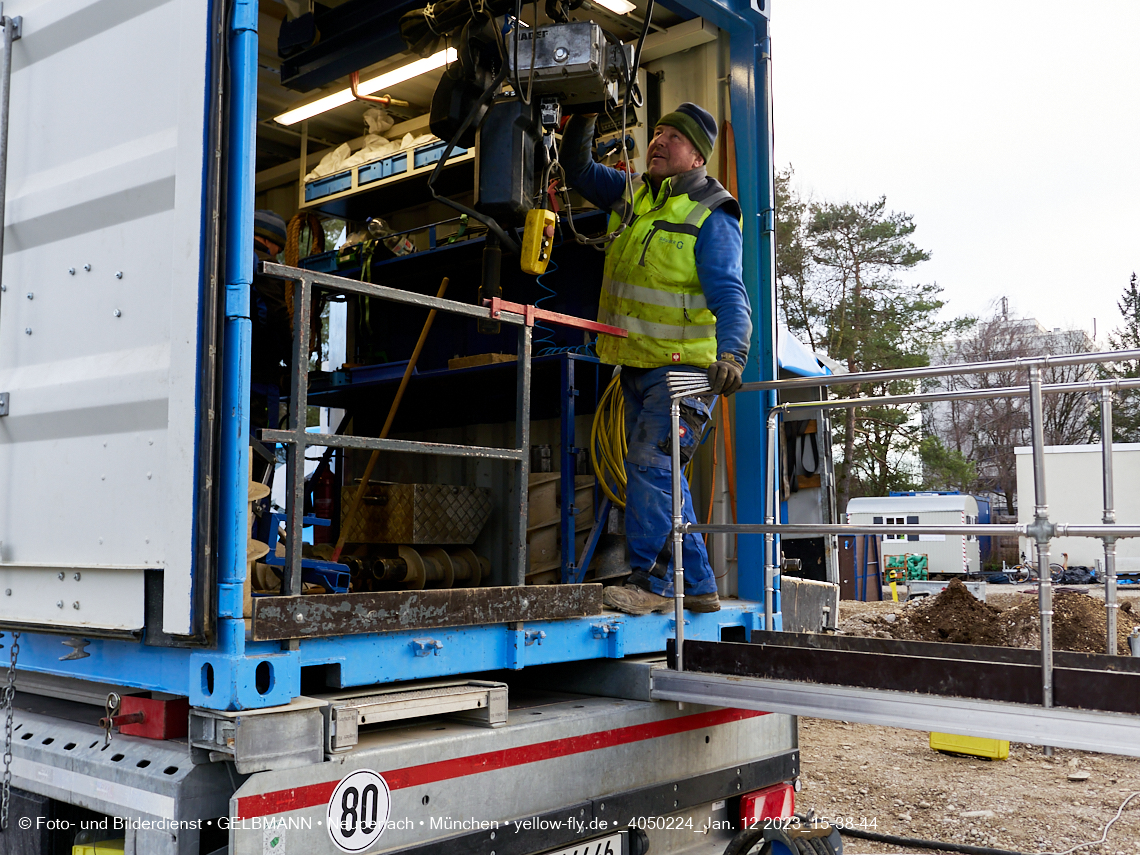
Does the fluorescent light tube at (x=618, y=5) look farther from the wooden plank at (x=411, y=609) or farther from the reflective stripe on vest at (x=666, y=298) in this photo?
the wooden plank at (x=411, y=609)

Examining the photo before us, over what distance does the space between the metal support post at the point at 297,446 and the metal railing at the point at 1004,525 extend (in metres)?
1.35

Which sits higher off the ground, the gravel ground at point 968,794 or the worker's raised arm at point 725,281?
the worker's raised arm at point 725,281

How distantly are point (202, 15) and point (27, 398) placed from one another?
4.11 ft

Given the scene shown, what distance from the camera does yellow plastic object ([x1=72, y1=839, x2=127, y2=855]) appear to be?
265cm

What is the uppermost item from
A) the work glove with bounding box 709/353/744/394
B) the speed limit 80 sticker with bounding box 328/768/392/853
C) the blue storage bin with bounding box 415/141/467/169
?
the blue storage bin with bounding box 415/141/467/169

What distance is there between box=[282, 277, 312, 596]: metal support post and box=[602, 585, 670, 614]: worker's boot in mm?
1335

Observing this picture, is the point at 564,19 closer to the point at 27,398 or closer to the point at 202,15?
the point at 202,15

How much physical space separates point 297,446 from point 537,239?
169cm

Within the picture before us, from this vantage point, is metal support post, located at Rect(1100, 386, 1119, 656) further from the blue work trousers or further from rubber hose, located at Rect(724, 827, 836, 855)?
the blue work trousers

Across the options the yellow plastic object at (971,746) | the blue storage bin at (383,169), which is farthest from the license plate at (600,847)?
the yellow plastic object at (971,746)

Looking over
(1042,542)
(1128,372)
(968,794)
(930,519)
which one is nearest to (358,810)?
(1042,542)

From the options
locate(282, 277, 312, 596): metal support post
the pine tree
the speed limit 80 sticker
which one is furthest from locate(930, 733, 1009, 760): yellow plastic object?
the pine tree

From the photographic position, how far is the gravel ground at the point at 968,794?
5.51m

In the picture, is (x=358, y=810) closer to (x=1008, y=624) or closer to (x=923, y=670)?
(x=923, y=670)
